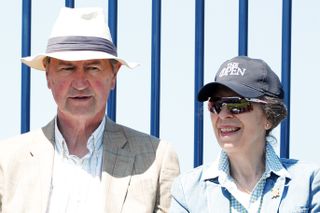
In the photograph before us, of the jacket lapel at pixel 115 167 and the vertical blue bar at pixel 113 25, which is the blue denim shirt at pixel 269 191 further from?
the vertical blue bar at pixel 113 25

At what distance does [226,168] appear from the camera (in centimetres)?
380

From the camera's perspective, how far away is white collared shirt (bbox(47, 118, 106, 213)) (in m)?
4.04

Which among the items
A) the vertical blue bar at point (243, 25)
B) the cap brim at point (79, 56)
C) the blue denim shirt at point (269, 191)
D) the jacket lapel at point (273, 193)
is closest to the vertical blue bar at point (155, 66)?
the cap brim at point (79, 56)

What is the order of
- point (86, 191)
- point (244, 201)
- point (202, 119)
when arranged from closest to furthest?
point (244, 201), point (86, 191), point (202, 119)

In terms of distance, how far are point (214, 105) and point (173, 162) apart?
52 centimetres

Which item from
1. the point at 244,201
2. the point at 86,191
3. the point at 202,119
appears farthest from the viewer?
the point at 202,119

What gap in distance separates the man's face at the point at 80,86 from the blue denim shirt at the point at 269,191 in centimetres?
53

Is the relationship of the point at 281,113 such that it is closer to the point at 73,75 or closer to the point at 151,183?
the point at 151,183

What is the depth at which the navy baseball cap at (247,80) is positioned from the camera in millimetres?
3719

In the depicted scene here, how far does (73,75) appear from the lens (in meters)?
4.08

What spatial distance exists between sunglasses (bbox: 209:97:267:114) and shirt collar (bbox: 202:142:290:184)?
0.22m
